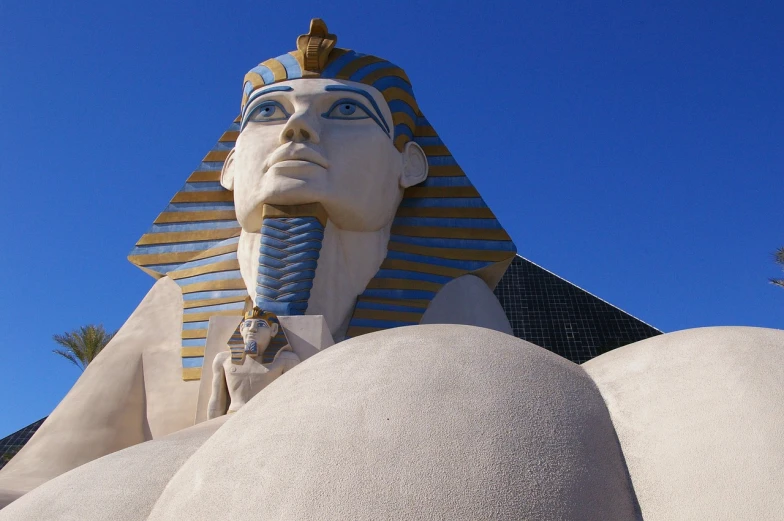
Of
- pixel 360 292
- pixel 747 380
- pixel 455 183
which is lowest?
pixel 747 380

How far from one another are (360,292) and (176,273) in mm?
1606

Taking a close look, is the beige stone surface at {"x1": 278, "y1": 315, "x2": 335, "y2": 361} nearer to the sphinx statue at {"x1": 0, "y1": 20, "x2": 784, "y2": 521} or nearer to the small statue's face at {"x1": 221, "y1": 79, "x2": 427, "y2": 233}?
the small statue's face at {"x1": 221, "y1": 79, "x2": 427, "y2": 233}

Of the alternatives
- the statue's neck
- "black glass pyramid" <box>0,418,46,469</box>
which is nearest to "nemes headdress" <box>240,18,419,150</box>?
the statue's neck

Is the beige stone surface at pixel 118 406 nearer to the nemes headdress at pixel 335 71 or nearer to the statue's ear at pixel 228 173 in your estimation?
the statue's ear at pixel 228 173

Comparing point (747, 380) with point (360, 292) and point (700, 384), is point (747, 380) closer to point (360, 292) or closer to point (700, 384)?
point (700, 384)

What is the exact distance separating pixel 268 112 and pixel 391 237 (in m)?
1.38

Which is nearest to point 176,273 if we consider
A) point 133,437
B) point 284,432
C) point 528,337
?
point 133,437

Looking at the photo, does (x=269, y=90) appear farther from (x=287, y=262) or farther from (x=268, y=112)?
(x=287, y=262)

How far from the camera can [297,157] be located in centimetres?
568

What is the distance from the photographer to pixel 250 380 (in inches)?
177

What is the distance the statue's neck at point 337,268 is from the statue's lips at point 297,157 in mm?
481

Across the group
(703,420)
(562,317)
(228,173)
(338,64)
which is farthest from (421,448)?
(562,317)

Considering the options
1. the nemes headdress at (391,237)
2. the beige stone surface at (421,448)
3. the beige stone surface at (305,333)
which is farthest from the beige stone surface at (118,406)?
the beige stone surface at (421,448)

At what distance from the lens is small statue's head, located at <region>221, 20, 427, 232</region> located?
5.71m
